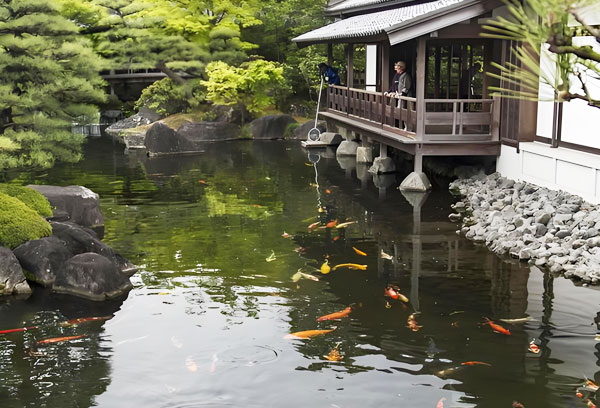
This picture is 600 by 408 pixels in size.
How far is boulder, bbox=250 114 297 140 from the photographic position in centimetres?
3478

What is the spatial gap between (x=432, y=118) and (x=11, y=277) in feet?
36.2

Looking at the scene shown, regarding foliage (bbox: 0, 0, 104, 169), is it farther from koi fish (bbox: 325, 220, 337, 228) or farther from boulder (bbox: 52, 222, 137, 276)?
koi fish (bbox: 325, 220, 337, 228)

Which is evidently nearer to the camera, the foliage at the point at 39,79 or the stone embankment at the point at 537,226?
the stone embankment at the point at 537,226

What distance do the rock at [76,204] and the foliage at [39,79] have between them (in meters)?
2.47

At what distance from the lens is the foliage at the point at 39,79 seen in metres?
18.5

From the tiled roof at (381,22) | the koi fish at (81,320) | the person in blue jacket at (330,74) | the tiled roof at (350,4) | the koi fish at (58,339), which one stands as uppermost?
the tiled roof at (350,4)

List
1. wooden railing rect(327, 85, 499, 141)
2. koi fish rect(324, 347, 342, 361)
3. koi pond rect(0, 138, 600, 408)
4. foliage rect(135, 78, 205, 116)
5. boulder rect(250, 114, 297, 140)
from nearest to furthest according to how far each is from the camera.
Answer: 1. koi pond rect(0, 138, 600, 408)
2. koi fish rect(324, 347, 342, 361)
3. wooden railing rect(327, 85, 499, 141)
4. boulder rect(250, 114, 297, 140)
5. foliage rect(135, 78, 205, 116)

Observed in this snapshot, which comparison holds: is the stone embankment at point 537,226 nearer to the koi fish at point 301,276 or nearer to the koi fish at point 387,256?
the koi fish at point 387,256

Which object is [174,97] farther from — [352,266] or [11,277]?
[11,277]

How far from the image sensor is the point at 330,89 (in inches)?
1169

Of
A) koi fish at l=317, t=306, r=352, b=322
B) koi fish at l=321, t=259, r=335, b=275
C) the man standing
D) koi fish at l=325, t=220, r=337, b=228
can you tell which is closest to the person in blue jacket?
the man standing

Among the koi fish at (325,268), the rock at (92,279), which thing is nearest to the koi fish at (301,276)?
the koi fish at (325,268)

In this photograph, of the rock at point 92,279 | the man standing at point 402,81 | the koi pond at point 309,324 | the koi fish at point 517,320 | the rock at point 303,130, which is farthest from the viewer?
the rock at point 303,130

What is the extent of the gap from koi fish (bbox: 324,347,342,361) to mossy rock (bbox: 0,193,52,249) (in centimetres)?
612
